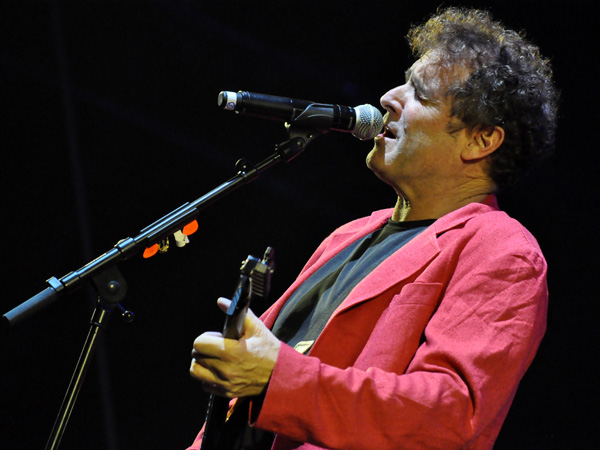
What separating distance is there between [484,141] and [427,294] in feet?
2.18

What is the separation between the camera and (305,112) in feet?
5.55

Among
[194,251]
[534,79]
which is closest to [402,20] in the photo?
[534,79]

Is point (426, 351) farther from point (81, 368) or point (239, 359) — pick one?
point (81, 368)

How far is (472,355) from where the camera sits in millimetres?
1334

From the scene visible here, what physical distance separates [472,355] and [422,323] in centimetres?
18

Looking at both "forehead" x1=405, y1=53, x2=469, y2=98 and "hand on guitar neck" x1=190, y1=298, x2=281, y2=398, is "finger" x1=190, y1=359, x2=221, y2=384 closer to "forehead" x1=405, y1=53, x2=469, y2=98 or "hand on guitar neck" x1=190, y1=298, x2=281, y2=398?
"hand on guitar neck" x1=190, y1=298, x2=281, y2=398

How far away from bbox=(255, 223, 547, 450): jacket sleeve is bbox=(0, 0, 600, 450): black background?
1.49 metres

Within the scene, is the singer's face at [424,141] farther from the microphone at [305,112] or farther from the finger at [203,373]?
the finger at [203,373]

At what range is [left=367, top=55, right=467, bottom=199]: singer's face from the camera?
1922 millimetres

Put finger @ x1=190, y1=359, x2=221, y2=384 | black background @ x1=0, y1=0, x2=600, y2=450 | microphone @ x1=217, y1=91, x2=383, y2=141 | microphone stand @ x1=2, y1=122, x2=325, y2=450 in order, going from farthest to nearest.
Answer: black background @ x1=0, y1=0, x2=600, y2=450 < microphone @ x1=217, y1=91, x2=383, y2=141 < microphone stand @ x1=2, y1=122, x2=325, y2=450 < finger @ x1=190, y1=359, x2=221, y2=384

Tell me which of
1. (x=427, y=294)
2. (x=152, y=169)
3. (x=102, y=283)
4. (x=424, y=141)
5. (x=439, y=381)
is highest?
(x=152, y=169)

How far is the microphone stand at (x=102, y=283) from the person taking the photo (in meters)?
1.46

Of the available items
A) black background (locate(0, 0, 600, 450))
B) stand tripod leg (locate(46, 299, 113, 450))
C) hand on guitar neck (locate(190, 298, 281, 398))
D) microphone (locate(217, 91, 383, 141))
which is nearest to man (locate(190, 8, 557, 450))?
hand on guitar neck (locate(190, 298, 281, 398))

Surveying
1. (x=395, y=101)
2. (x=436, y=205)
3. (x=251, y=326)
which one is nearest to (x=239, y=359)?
(x=251, y=326)
